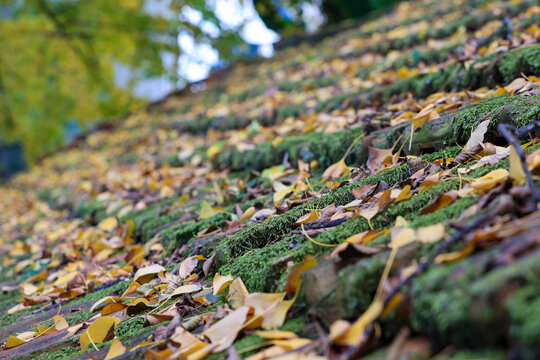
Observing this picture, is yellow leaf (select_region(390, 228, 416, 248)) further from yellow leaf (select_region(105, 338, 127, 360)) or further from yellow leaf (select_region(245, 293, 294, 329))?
yellow leaf (select_region(105, 338, 127, 360))

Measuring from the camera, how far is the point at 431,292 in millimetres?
649

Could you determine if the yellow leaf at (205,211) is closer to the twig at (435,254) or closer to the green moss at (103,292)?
the green moss at (103,292)

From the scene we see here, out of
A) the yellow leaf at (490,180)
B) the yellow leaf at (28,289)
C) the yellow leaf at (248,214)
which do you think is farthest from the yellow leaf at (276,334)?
the yellow leaf at (28,289)

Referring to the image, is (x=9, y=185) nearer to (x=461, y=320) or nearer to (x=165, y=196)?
(x=165, y=196)

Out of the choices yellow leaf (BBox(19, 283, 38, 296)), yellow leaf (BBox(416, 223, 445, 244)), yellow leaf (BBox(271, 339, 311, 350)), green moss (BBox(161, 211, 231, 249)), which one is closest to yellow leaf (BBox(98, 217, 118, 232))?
yellow leaf (BBox(19, 283, 38, 296))

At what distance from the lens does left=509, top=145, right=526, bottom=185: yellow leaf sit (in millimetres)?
869

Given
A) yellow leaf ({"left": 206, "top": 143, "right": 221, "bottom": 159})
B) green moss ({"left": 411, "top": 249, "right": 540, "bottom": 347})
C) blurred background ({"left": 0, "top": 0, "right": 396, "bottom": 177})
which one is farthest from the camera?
blurred background ({"left": 0, "top": 0, "right": 396, "bottom": 177})

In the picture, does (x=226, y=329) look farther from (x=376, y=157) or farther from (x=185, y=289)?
(x=376, y=157)

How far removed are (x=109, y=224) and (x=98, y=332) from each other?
4.26 feet

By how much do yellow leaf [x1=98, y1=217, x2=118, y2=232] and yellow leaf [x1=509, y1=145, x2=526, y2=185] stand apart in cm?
195

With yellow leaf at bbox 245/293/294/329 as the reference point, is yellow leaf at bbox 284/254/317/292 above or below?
above

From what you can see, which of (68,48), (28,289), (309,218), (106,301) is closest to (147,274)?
(106,301)

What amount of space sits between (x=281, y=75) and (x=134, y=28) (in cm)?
420

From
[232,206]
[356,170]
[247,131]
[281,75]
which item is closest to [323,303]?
[356,170]
